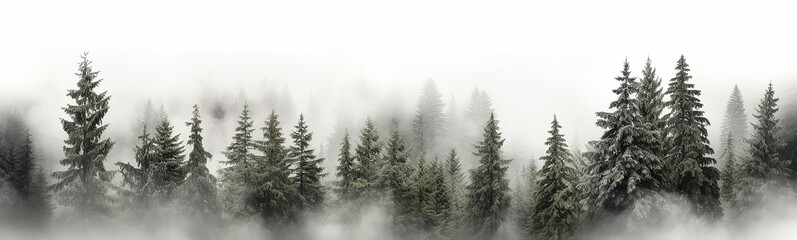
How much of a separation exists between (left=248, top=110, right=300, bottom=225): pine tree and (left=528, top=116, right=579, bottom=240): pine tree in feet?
56.4

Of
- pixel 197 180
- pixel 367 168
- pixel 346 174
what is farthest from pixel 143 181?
pixel 367 168

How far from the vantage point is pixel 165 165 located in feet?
122

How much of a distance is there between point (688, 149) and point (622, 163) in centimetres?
659

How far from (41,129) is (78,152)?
3345cm

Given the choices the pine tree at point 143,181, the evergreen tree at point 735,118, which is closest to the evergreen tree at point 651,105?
the pine tree at point 143,181

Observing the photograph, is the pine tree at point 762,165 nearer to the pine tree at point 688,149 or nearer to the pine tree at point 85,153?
the pine tree at point 688,149

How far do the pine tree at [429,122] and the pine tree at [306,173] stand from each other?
34.3 meters

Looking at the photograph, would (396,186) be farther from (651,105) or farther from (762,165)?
(762,165)

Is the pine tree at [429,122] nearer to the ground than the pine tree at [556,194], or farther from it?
farther from it

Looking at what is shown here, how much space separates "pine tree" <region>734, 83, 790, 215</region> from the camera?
45.4 metres

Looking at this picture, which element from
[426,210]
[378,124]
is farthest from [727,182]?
[378,124]

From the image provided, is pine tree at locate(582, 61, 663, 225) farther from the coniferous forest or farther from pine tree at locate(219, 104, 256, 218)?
pine tree at locate(219, 104, 256, 218)

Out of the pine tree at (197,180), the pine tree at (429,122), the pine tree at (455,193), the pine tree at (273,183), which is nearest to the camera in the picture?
the pine tree at (197,180)

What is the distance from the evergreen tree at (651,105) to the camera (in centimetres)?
3186
